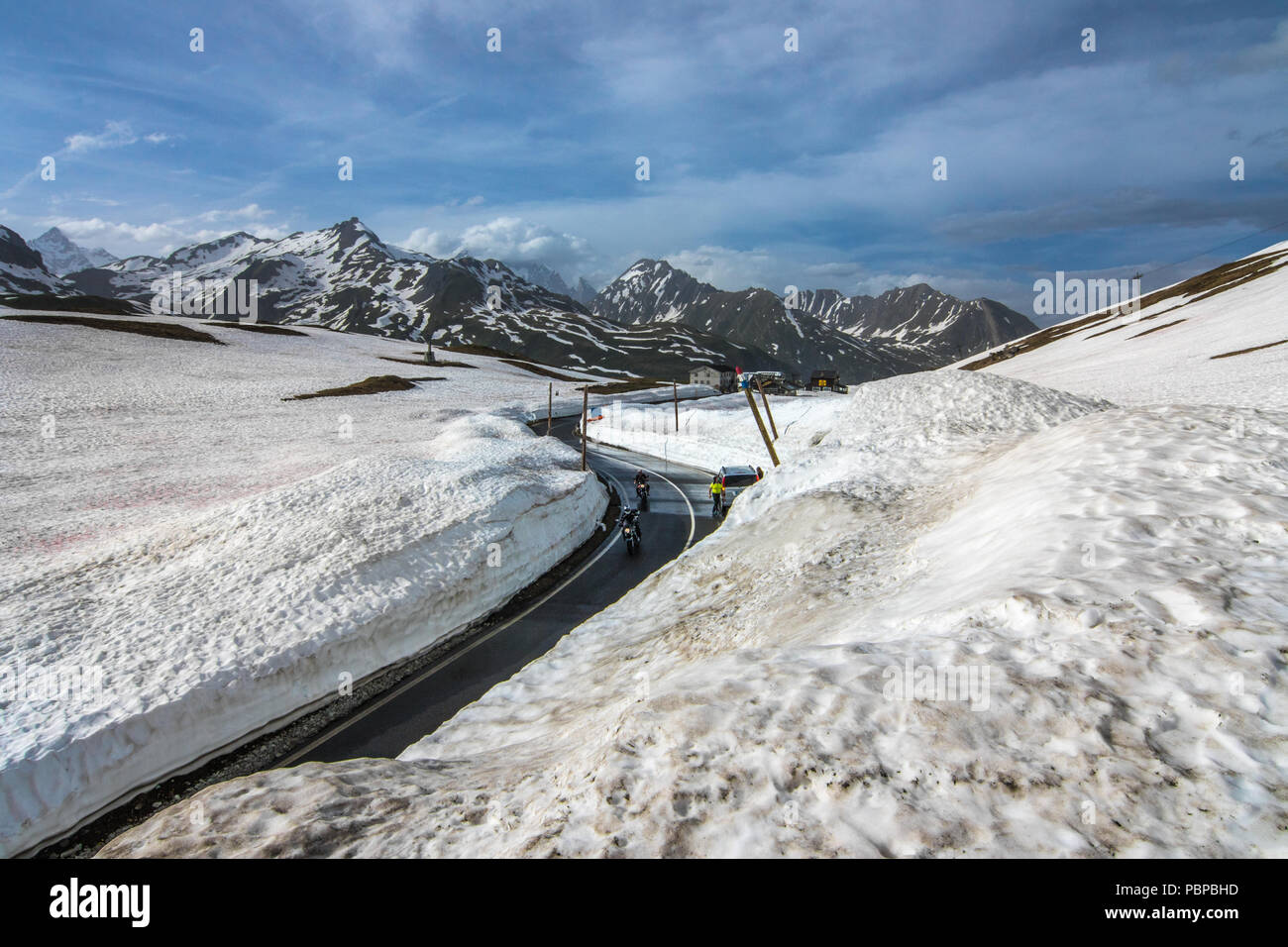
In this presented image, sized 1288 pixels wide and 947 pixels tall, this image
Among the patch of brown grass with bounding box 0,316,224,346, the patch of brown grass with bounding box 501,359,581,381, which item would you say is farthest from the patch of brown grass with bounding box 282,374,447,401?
the patch of brown grass with bounding box 501,359,581,381

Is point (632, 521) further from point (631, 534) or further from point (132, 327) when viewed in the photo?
point (132, 327)

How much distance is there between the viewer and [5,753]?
862 cm

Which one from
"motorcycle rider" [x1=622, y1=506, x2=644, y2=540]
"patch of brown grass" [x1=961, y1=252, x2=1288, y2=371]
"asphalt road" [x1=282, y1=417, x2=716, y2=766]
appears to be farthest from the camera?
"patch of brown grass" [x1=961, y1=252, x2=1288, y2=371]

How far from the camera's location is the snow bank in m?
3.10

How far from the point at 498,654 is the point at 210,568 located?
26.1 feet

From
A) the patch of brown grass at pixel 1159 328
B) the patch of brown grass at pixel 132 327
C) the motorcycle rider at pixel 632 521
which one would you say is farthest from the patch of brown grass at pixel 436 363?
the patch of brown grass at pixel 1159 328

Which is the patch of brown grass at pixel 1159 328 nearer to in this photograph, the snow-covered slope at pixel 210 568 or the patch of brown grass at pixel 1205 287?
the patch of brown grass at pixel 1205 287

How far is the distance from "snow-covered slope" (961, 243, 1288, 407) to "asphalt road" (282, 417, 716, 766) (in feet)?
85.5

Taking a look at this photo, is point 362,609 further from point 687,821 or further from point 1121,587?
point 1121,587

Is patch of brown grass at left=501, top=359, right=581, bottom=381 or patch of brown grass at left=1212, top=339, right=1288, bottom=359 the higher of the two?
patch of brown grass at left=501, top=359, right=581, bottom=381

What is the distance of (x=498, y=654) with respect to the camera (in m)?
13.7

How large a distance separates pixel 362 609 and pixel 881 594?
11.9 metres

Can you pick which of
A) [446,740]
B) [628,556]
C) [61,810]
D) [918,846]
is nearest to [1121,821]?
[918,846]

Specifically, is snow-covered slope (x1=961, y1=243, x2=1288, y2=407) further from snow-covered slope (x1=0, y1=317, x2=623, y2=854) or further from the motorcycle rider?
snow-covered slope (x1=0, y1=317, x2=623, y2=854)
